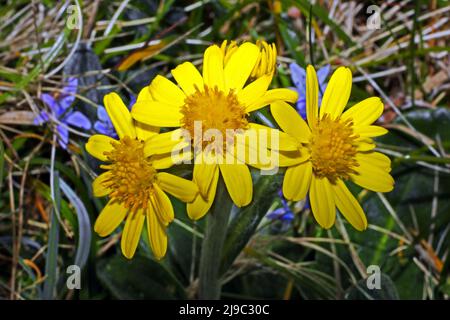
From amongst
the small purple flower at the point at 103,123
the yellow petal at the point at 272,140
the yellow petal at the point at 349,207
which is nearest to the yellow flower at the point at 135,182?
the yellow petal at the point at 272,140

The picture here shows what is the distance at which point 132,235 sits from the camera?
2.73ft

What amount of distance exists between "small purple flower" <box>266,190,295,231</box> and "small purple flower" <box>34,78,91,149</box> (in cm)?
41

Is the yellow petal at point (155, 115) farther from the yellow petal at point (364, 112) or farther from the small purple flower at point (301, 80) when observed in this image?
the small purple flower at point (301, 80)

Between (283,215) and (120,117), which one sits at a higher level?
(120,117)

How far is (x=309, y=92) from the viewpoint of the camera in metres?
0.79

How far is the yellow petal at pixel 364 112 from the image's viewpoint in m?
0.85

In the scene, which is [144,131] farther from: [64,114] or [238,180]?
[64,114]

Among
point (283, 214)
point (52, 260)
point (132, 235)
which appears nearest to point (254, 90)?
point (132, 235)

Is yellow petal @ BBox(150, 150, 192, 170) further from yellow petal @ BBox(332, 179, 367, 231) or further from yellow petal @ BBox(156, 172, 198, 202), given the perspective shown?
yellow petal @ BBox(332, 179, 367, 231)

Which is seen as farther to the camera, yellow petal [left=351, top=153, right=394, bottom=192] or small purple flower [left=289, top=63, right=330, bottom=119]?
small purple flower [left=289, top=63, right=330, bottom=119]

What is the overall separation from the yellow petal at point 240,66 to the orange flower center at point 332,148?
0.38 feet

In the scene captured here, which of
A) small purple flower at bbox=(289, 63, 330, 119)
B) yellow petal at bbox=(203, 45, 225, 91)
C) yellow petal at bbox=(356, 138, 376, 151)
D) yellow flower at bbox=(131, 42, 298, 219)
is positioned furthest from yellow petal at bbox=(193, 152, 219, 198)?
small purple flower at bbox=(289, 63, 330, 119)

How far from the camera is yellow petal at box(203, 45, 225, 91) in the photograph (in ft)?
2.68

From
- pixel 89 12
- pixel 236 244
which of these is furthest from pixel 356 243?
pixel 89 12
